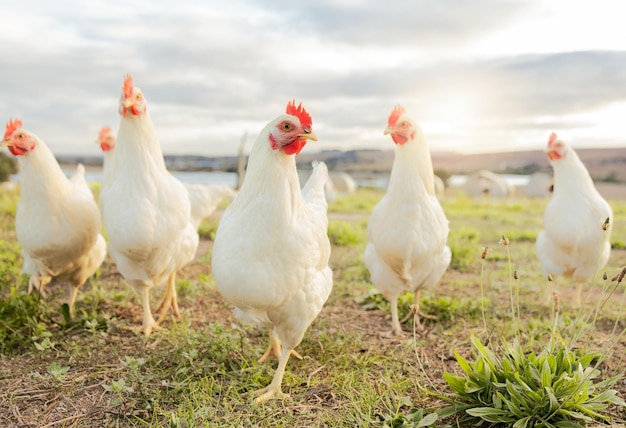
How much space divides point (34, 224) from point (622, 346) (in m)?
4.81

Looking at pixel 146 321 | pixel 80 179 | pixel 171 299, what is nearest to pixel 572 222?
pixel 171 299

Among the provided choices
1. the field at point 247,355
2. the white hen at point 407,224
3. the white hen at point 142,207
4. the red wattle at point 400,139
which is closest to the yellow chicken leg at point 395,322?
the white hen at point 407,224

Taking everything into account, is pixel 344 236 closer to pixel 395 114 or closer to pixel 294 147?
pixel 395 114

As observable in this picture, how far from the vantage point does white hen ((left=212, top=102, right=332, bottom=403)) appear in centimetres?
278

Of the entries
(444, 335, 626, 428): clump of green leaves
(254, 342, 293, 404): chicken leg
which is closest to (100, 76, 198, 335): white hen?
(254, 342, 293, 404): chicken leg

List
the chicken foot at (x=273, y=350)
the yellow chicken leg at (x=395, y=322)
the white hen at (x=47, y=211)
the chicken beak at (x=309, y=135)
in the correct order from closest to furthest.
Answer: the chicken beak at (x=309, y=135), the chicken foot at (x=273, y=350), the yellow chicken leg at (x=395, y=322), the white hen at (x=47, y=211)

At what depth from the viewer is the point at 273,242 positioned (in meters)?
2.79

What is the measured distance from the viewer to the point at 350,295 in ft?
16.6

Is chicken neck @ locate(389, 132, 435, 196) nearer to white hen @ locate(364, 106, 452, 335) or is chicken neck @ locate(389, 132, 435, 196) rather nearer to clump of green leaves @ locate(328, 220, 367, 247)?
white hen @ locate(364, 106, 452, 335)

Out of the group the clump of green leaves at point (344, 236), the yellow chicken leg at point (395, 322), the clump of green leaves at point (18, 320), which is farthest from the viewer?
the clump of green leaves at point (344, 236)

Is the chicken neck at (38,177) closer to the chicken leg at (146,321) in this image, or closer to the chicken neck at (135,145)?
the chicken neck at (135,145)

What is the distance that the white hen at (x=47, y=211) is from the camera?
416 cm

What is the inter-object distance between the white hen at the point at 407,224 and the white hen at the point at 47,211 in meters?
2.53

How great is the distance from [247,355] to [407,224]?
1.55 m
